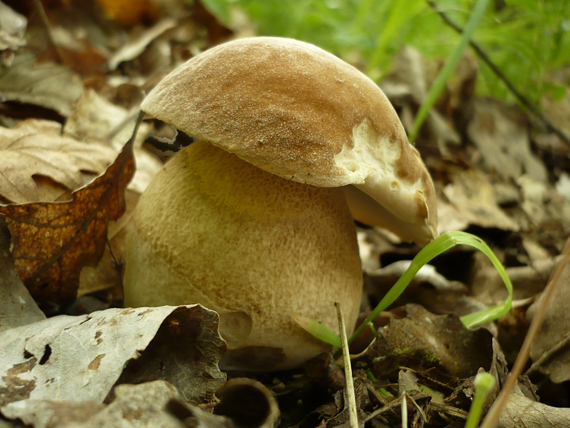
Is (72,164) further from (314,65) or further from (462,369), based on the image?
(462,369)

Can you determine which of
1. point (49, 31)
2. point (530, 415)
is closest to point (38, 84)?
point (49, 31)

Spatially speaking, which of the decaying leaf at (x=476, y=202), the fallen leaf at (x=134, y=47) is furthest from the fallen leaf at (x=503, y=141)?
the fallen leaf at (x=134, y=47)

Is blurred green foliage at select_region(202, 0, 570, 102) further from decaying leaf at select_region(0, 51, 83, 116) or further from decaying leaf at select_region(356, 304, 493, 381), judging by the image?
decaying leaf at select_region(0, 51, 83, 116)

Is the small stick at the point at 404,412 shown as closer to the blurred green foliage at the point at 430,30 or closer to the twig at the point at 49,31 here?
the blurred green foliage at the point at 430,30

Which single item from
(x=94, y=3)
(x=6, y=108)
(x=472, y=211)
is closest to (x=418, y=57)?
(x=472, y=211)

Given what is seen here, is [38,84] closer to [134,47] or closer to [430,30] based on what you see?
[134,47]

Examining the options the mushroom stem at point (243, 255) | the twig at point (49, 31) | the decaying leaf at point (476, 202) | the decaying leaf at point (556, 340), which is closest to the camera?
the mushroom stem at point (243, 255)

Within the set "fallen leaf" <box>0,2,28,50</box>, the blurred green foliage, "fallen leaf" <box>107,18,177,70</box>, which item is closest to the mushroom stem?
"fallen leaf" <box>0,2,28,50</box>
